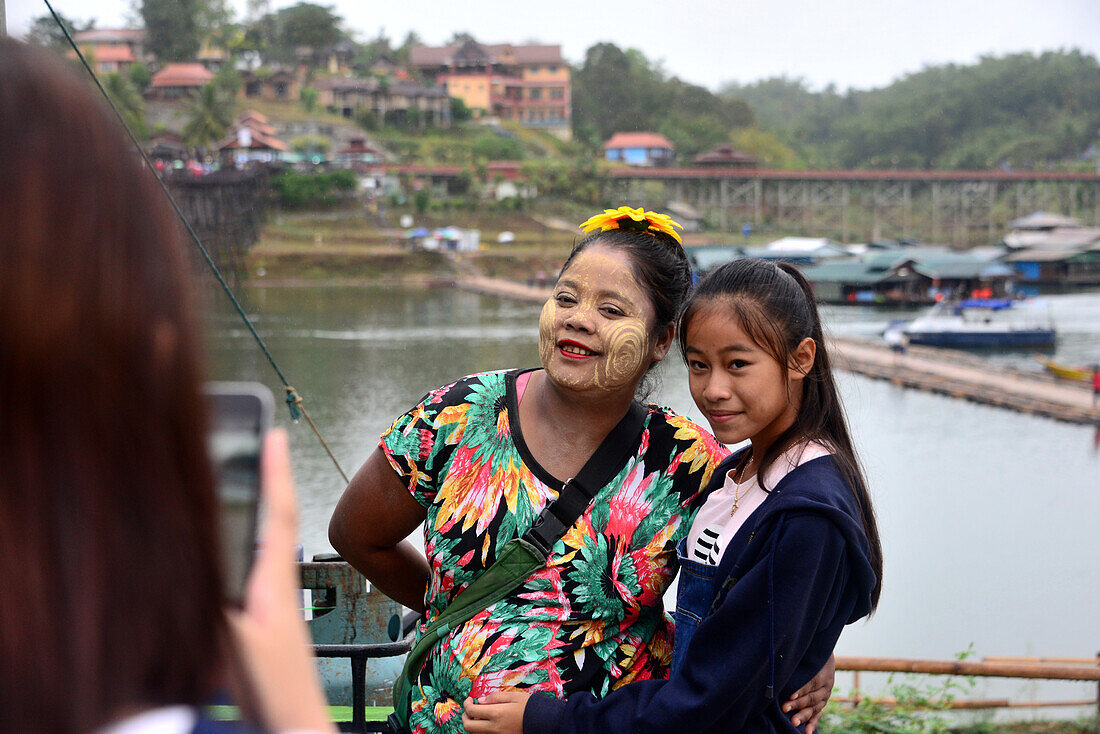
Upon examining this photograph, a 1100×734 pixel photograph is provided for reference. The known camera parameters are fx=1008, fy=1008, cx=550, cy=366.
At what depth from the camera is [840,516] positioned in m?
1.37

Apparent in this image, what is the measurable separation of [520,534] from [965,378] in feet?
72.1

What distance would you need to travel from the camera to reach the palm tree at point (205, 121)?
13.8 m

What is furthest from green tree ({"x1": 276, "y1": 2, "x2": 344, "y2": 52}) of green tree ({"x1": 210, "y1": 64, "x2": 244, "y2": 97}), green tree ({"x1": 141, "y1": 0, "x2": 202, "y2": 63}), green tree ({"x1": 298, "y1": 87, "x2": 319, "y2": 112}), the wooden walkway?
green tree ({"x1": 141, "y1": 0, "x2": 202, "y2": 63})

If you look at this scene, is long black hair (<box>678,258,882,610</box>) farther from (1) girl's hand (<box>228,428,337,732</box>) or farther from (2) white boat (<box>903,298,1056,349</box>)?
(2) white boat (<box>903,298,1056,349</box>)

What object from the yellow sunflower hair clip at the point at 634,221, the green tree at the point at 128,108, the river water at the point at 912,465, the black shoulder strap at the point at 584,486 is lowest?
the river water at the point at 912,465

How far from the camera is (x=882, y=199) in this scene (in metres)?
36.7

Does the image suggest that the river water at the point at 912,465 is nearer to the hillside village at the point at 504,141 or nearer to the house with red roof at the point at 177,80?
the house with red roof at the point at 177,80

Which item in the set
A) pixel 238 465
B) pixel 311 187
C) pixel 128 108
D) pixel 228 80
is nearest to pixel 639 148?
pixel 228 80

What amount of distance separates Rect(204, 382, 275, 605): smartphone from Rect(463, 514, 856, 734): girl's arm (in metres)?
0.94

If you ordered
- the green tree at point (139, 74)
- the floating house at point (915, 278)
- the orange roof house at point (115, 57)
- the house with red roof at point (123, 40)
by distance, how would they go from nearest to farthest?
the house with red roof at point (123, 40), the orange roof house at point (115, 57), the green tree at point (139, 74), the floating house at point (915, 278)

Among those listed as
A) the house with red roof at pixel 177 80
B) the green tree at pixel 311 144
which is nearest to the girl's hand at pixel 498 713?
the house with red roof at pixel 177 80

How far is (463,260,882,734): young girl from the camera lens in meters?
1.37

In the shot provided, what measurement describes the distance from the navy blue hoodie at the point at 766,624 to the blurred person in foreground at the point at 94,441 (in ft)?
3.13

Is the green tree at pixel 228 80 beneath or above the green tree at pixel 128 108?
above
